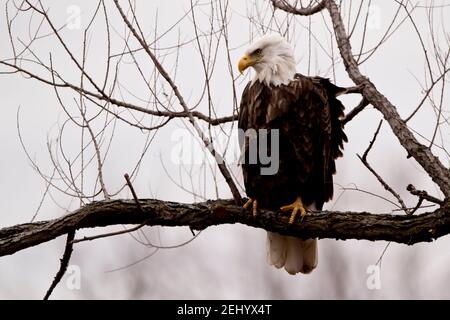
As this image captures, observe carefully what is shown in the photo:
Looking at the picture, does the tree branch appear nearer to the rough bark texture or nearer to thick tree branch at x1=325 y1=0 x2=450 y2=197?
thick tree branch at x1=325 y1=0 x2=450 y2=197

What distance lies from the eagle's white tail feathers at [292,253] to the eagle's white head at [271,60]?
127cm

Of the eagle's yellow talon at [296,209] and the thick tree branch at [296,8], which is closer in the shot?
the eagle's yellow talon at [296,209]

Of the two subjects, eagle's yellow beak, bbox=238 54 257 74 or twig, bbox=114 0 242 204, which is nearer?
twig, bbox=114 0 242 204

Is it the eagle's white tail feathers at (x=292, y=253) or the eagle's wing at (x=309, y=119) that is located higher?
the eagle's wing at (x=309, y=119)

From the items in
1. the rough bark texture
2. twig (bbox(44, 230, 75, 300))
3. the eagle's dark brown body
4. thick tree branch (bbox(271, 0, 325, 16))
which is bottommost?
twig (bbox(44, 230, 75, 300))

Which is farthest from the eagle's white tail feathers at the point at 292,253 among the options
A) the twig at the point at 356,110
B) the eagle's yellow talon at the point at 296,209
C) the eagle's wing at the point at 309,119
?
the twig at the point at 356,110

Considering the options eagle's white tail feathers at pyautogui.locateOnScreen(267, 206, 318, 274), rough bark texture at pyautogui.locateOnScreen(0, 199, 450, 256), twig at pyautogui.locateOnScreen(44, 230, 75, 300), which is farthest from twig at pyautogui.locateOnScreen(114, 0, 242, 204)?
eagle's white tail feathers at pyautogui.locateOnScreen(267, 206, 318, 274)

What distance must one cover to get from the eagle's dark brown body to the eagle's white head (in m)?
0.07

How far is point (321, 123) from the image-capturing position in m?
4.71

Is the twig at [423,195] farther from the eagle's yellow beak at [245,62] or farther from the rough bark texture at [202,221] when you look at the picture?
the eagle's yellow beak at [245,62]

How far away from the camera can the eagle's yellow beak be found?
4.89m

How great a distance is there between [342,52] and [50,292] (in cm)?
260

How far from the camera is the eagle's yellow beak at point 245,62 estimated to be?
4895 mm

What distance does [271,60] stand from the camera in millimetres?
4961
